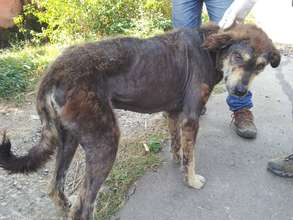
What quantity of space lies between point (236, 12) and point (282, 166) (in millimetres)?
1478

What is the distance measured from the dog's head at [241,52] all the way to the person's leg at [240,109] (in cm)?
77

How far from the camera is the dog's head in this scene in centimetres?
368

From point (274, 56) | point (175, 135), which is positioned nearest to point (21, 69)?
point (175, 135)

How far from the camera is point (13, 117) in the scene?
5.13 metres

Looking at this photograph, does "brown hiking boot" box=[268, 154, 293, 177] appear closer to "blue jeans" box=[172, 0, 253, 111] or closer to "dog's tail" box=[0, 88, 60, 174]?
"blue jeans" box=[172, 0, 253, 111]

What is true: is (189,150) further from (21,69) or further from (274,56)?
(21,69)

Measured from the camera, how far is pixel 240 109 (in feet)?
16.3

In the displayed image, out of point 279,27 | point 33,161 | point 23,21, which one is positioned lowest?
point 279,27

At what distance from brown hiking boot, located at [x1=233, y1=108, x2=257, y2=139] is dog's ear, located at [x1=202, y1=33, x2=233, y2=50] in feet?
4.36

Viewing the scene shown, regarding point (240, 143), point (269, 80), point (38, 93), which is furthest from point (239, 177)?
point (269, 80)

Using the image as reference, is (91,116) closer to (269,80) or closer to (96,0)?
(269,80)

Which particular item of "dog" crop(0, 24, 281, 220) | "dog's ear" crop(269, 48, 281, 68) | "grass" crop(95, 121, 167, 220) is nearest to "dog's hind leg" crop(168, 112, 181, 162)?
"dog" crop(0, 24, 281, 220)

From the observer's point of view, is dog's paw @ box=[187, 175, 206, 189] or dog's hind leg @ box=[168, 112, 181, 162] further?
dog's hind leg @ box=[168, 112, 181, 162]

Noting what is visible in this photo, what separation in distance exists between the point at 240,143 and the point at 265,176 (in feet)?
1.92
